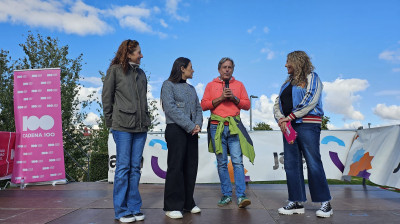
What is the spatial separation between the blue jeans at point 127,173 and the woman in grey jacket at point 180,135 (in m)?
0.36

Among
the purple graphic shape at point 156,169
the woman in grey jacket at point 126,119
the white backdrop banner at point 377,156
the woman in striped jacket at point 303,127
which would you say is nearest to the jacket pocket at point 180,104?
the woman in grey jacket at point 126,119

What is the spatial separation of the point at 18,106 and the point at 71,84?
18.3 feet

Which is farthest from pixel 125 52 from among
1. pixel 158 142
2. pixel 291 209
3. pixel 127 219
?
pixel 158 142

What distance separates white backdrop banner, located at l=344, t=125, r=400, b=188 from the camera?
5869mm

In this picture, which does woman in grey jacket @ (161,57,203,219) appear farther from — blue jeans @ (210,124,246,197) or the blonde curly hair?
the blonde curly hair

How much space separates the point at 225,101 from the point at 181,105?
81cm

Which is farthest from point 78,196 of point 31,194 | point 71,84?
point 71,84

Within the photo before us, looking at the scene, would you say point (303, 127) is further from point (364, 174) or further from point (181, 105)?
point (364, 174)

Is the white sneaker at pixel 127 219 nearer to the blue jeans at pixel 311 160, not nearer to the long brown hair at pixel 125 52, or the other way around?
the long brown hair at pixel 125 52

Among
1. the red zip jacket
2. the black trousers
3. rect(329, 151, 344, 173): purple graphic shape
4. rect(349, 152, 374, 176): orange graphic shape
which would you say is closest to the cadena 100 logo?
the red zip jacket

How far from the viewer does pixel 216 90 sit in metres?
4.65

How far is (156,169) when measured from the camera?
24.4 feet

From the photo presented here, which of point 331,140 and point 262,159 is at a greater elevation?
point 331,140

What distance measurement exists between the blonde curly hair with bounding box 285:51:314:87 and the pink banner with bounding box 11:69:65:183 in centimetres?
538
